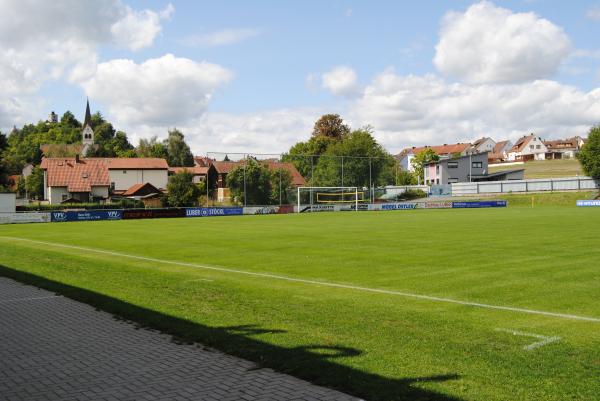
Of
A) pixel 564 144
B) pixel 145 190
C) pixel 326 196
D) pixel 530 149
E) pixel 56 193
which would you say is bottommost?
pixel 326 196

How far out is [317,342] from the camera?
7.63 metres

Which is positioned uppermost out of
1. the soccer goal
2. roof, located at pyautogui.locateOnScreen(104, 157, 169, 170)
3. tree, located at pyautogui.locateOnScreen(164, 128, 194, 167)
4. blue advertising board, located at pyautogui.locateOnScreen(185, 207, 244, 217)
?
tree, located at pyautogui.locateOnScreen(164, 128, 194, 167)

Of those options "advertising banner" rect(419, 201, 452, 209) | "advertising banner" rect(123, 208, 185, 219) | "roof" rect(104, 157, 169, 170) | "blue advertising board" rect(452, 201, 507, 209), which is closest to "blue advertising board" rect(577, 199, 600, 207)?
"blue advertising board" rect(452, 201, 507, 209)

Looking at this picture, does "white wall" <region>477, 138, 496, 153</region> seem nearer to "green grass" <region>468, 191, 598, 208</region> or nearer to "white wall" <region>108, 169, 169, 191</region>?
"green grass" <region>468, 191, 598, 208</region>

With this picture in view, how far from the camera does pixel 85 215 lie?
52.2 metres

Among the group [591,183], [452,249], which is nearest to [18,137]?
[591,183]

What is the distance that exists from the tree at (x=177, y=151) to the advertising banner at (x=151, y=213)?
77.3m

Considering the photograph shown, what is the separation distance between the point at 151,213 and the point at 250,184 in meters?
12.6

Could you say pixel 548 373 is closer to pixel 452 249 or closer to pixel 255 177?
pixel 452 249

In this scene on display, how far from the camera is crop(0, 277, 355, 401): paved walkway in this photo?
5789mm

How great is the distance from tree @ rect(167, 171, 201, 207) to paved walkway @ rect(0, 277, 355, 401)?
57.1 metres

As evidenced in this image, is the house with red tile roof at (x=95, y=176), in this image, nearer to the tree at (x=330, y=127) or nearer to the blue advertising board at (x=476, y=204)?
the tree at (x=330, y=127)

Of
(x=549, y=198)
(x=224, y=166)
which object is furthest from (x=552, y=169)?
(x=224, y=166)

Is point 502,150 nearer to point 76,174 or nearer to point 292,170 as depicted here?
point 292,170
